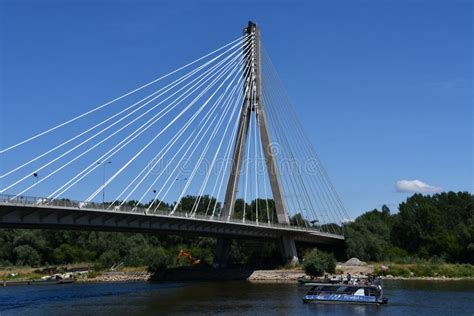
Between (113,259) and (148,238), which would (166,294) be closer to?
(113,259)

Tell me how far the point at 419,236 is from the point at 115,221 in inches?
2221

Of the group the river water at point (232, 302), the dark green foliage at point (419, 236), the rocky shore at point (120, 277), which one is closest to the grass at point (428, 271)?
the dark green foliage at point (419, 236)

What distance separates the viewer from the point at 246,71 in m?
71.4

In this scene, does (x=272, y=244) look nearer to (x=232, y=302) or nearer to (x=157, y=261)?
(x=157, y=261)

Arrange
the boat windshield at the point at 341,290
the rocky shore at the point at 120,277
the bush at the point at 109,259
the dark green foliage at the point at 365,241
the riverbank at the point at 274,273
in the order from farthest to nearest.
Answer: the bush at the point at 109,259 < the dark green foliage at the point at 365,241 < the rocky shore at the point at 120,277 < the riverbank at the point at 274,273 < the boat windshield at the point at 341,290

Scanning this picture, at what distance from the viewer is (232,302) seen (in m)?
49.1

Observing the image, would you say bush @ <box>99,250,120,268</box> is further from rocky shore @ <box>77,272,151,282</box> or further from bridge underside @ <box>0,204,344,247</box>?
bridge underside @ <box>0,204,344,247</box>

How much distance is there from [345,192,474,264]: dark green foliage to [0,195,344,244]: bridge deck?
14.1 m

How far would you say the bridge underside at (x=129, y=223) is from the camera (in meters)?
44.3

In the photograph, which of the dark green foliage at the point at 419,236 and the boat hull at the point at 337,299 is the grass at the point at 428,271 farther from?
the boat hull at the point at 337,299

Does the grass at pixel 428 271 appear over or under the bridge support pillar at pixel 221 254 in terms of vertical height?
under

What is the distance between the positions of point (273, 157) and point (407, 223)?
35.9 m

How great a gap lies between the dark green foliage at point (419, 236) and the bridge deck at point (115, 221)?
46.3ft

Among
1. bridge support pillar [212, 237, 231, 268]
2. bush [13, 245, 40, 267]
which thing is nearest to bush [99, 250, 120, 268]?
bush [13, 245, 40, 267]
